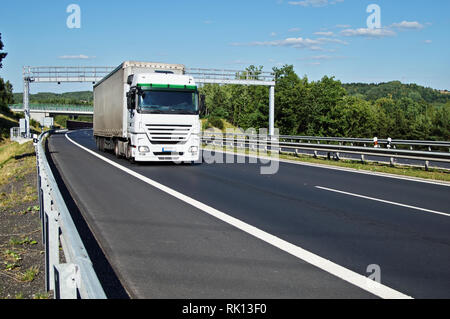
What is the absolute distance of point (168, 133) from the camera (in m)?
18.1

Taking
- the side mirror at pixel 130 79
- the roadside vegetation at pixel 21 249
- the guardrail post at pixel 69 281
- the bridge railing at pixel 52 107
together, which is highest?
the bridge railing at pixel 52 107

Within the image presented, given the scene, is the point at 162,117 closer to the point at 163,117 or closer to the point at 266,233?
the point at 163,117

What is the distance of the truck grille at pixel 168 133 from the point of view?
706 inches

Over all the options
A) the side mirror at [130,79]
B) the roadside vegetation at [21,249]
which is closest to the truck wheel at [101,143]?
the side mirror at [130,79]

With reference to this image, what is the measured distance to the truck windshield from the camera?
706 inches

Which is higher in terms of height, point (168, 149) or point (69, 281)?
point (168, 149)

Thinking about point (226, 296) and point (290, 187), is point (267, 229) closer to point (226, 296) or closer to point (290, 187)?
point (226, 296)

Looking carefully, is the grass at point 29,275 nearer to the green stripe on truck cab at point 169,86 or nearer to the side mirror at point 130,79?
the green stripe on truck cab at point 169,86

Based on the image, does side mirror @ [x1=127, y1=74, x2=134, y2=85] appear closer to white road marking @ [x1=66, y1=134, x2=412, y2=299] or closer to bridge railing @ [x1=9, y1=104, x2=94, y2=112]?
white road marking @ [x1=66, y1=134, x2=412, y2=299]

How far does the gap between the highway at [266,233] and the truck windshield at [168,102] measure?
15.0 feet

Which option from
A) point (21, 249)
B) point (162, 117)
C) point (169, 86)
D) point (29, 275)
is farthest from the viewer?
point (169, 86)

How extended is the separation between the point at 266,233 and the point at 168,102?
1158 centimetres

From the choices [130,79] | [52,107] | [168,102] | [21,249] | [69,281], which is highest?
[52,107]

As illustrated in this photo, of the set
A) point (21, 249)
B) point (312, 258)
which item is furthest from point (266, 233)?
point (21, 249)
